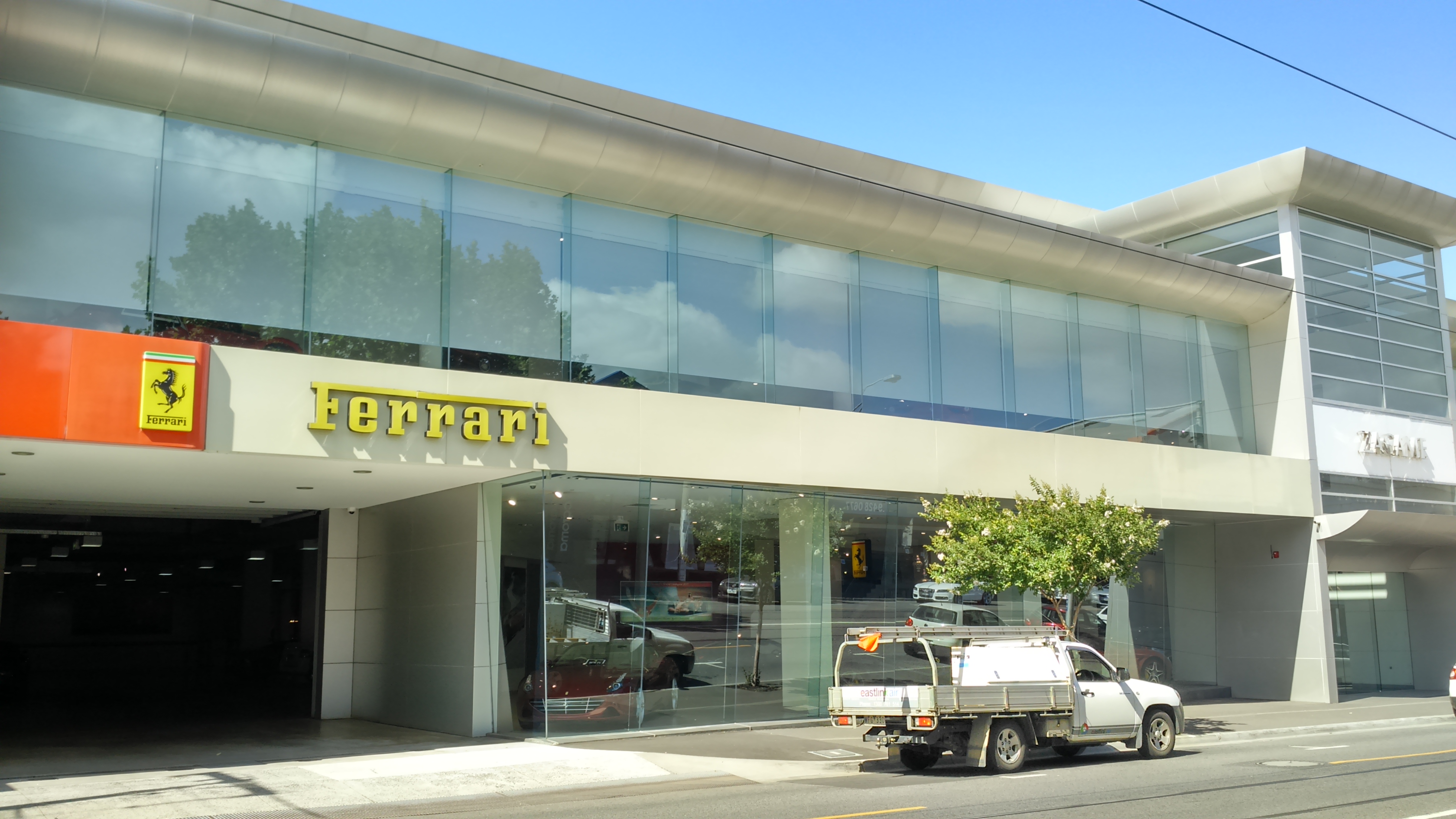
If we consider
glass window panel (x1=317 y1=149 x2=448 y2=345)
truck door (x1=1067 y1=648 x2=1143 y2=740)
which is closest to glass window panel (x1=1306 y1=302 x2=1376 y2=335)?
truck door (x1=1067 y1=648 x2=1143 y2=740)

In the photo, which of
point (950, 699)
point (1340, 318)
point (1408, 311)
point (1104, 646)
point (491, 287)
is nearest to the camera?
point (950, 699)

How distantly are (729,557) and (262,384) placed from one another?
8.21 metres

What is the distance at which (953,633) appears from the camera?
566 inches

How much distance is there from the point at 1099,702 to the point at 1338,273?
58.4 feet

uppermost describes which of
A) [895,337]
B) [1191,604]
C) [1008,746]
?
[895,337]

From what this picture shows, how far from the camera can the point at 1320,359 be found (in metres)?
26.7

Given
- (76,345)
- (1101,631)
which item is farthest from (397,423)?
(1101,631)

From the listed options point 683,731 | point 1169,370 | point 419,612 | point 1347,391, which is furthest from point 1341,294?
point 419,612

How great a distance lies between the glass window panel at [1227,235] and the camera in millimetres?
26953

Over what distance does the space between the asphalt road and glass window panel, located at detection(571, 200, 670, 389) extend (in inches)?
281

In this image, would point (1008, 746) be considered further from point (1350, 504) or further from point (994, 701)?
point (1350, 504)

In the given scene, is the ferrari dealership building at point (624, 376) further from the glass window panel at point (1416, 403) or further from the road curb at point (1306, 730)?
the road curb at point (1306, 730)

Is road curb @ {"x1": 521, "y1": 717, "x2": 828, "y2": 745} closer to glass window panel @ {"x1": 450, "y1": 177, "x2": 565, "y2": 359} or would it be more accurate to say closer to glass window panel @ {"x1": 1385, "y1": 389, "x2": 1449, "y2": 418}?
glass window panel @ {"x1": 450, "y1": 177, "x2": 565, "y2": 359}

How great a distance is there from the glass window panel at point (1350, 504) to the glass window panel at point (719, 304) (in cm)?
1567
